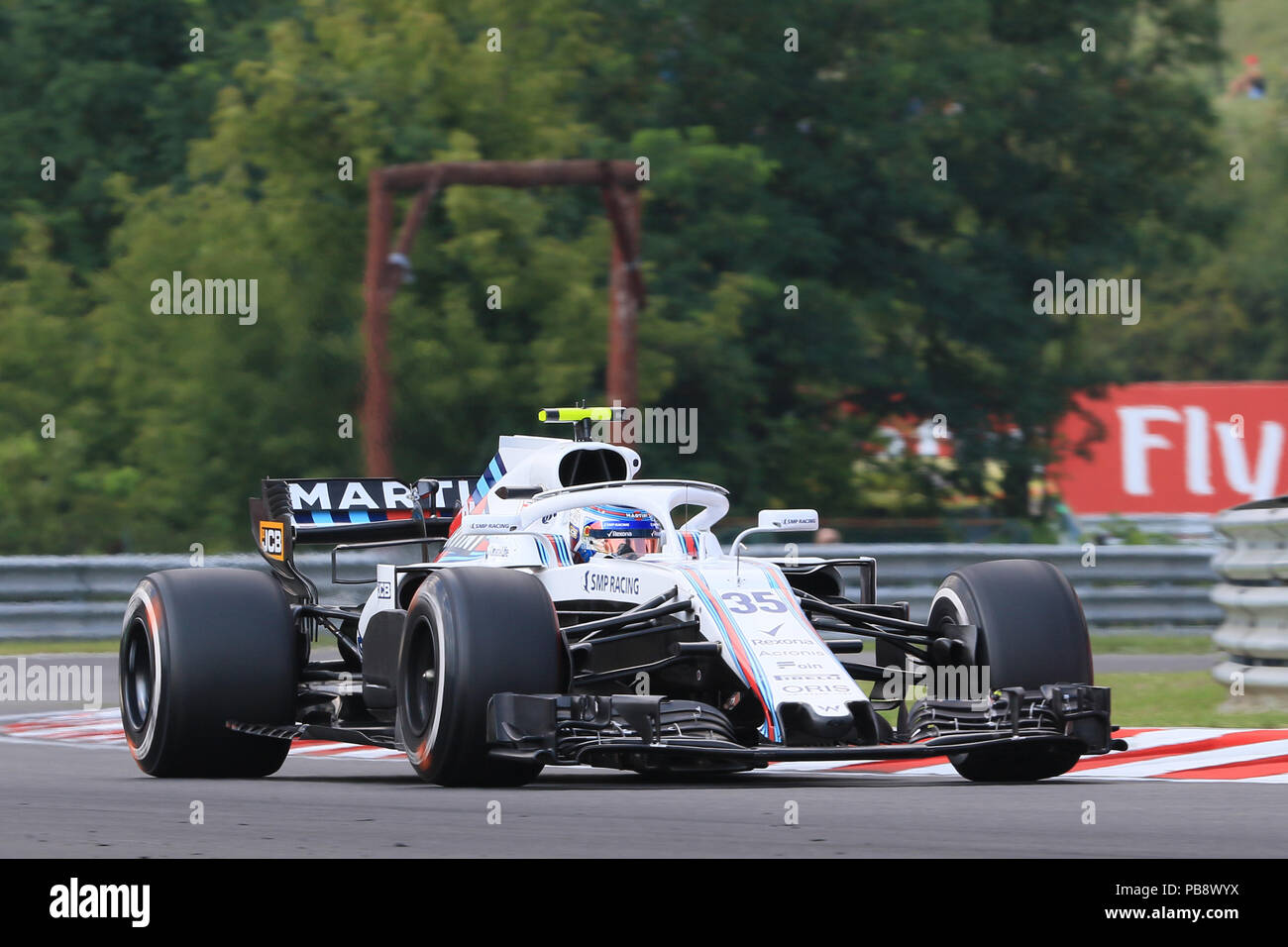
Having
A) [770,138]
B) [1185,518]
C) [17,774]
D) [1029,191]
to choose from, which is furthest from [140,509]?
[1185,518]

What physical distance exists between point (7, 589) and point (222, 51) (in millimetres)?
11369

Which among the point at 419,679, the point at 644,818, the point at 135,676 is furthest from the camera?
the point at 135,676

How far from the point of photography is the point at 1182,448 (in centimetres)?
3750

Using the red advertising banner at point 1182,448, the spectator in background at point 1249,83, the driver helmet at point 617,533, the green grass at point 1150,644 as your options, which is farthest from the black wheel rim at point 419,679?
the spectator in background at point 1249,83

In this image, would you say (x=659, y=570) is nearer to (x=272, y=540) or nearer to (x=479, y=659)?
(x=479, y=659)

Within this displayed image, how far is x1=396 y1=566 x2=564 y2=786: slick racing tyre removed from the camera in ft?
29.3

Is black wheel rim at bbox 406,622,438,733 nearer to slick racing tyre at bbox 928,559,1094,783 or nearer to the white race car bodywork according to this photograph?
the white race car bodywork

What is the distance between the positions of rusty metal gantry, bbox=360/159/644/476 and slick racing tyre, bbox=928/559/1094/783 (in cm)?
1236

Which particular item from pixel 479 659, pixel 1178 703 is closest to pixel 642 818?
pixel 479 659

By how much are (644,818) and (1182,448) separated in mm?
30801

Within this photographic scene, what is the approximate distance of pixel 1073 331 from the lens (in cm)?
2998

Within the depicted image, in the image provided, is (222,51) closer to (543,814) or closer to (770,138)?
(770,138)

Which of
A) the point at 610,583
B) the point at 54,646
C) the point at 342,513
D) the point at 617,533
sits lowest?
the point at 54,646

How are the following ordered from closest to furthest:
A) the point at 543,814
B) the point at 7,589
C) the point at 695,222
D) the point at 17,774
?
1. the point at 543,814
2. the point at 17,774
3. the point at 7,589
4. the point at 695,222
